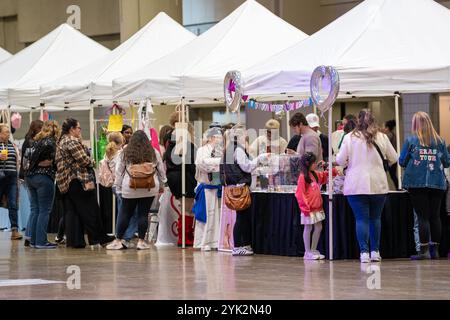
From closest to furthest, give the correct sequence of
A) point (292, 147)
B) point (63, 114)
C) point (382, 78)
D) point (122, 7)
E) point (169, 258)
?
point (382, 78) → point (169, 258) → point (292, 147) → point (122, 7) → point (63, 114)

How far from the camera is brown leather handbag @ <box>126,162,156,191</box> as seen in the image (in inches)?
641

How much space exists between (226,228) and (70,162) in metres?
2.39

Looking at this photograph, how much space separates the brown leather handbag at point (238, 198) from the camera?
15.3 m

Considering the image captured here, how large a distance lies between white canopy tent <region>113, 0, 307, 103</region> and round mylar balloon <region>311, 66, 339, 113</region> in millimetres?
2158

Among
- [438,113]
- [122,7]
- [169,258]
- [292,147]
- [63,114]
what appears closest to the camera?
[169,258]

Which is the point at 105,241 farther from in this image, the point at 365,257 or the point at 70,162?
the point at 365,257

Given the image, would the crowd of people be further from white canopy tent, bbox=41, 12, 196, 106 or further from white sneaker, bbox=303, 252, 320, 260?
white canopy tent, bbox=41, 12, 196, 106

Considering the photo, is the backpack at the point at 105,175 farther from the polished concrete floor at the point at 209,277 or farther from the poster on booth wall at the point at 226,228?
the poster on booth wall at the point at 226,228

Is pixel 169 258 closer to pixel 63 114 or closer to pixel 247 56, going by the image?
pixel 247 56

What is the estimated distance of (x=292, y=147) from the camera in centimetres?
1698

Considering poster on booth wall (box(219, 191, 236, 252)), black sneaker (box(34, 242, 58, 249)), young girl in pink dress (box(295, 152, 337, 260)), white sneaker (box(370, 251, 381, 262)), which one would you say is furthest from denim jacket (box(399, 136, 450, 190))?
black sneaker (box(34, 242, 58, 249))

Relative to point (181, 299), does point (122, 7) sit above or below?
above

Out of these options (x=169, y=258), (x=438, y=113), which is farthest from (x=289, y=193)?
(x=438, y=113)

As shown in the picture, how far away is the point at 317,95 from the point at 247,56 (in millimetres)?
3206
